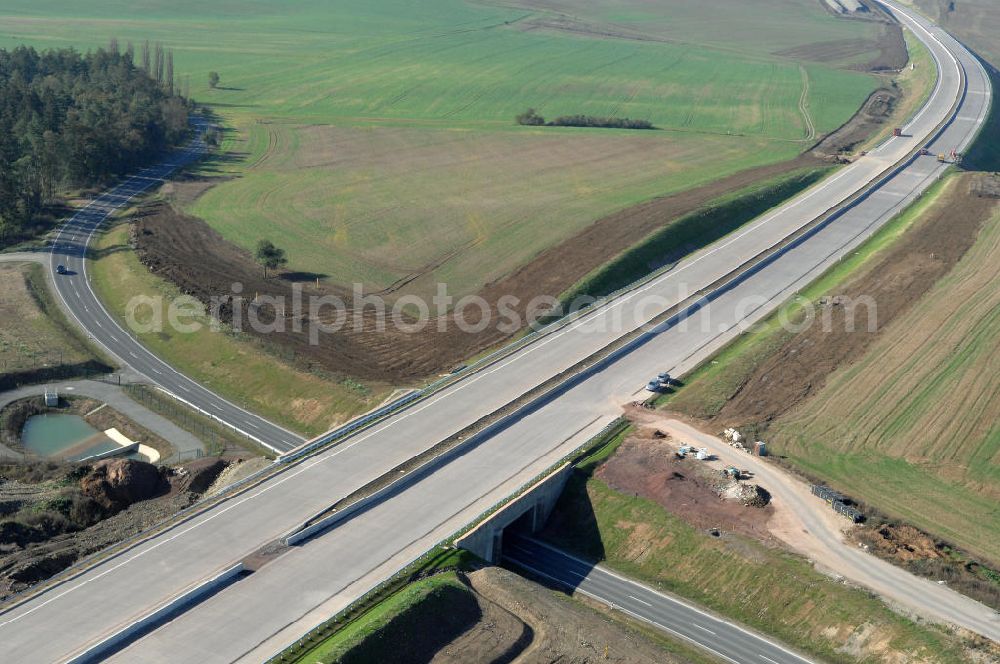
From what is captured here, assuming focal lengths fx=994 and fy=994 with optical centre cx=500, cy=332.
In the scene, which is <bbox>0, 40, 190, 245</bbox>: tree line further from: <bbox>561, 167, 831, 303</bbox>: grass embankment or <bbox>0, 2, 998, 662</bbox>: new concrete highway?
<bbox>561, 167, 831, 303</bbox>: grass embankment

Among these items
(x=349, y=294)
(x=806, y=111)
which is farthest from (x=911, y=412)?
(x=806, y=111)

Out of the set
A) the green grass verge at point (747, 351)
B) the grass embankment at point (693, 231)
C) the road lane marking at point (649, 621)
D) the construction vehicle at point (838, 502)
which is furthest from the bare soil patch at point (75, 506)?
the grass embankment at point (693, 231)

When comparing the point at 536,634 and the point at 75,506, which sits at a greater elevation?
the point at 536,634

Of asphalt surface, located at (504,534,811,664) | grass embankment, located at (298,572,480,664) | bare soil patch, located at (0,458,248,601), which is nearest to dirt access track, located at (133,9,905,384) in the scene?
bare soil patch, located at (0,458,248,601)

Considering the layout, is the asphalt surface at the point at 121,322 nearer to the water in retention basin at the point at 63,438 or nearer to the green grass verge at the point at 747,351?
the water in retention basin at the point at 63,438

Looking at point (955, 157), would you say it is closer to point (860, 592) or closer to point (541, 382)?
point (541, 382)

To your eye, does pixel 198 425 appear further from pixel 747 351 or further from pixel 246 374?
pixel 747 351
